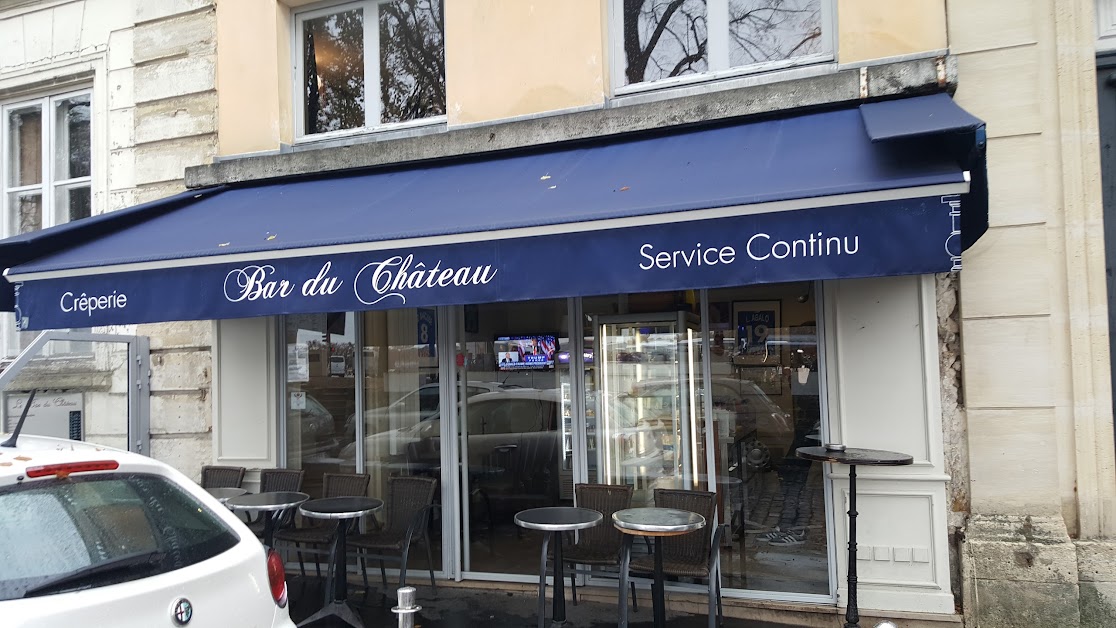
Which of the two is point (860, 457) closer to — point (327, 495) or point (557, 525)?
point (557, 525)

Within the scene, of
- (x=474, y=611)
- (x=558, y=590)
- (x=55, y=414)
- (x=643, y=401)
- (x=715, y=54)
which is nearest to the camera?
(x=558, y=590)

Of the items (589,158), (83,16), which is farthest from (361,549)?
(83,16)

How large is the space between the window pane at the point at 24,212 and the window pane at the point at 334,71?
3.51 metres

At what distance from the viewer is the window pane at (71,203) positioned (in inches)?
317

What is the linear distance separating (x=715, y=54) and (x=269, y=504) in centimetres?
476

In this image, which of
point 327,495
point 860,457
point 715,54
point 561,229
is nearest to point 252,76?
point 327,495

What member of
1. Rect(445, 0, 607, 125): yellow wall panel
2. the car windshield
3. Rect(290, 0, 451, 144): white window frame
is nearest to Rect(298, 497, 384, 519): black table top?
the car windshield

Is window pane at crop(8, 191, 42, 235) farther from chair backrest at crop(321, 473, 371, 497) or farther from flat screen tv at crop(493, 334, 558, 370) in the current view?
flat screen tv at crop(493, 334, 558, 370)

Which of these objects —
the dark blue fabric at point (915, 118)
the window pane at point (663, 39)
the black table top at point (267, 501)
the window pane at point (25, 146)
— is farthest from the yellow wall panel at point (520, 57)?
the window pane at point (25, 146)

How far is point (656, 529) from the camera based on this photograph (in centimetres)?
430

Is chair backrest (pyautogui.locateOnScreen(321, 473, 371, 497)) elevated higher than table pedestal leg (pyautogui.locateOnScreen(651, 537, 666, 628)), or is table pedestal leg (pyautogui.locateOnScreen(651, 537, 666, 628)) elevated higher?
chair backrest (pyautogui.locateOnScreen(321, 473, 371, 497))

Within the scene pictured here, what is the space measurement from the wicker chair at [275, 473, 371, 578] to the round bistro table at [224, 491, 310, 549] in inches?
10.5

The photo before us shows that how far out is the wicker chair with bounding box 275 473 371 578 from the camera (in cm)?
603

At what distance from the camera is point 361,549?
257 inches
